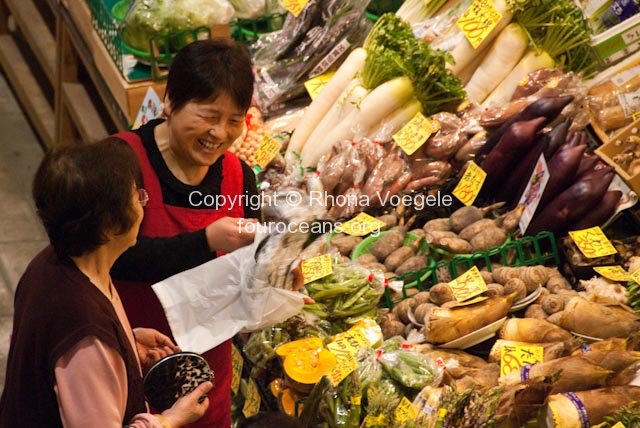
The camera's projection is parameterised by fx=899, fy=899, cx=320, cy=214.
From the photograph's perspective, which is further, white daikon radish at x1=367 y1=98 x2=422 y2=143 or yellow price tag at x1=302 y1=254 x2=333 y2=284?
white daikon radish at x1=367 y1=98 x2=422 y2=143

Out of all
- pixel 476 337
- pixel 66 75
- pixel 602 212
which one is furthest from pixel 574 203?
pixel 66 75

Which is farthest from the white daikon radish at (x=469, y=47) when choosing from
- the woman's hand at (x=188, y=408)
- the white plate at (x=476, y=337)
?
the woman's hand at (x=188, y=408)

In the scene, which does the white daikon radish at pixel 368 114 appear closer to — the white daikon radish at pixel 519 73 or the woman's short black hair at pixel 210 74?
the white daikon radish at pixel 519 73

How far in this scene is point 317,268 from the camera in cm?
304

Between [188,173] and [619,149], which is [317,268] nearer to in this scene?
[188,173]

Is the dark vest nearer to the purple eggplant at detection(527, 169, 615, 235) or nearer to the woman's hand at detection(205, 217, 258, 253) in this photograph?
the woman's hand at detection(205, 217, 258, 253)

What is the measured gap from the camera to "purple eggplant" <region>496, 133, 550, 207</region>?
11.4ft

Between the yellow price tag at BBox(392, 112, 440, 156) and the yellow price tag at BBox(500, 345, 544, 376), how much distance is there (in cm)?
115

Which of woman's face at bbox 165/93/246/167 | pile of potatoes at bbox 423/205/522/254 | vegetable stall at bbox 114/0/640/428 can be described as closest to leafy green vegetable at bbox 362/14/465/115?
vegetable stall at bbox 114/0/640/428

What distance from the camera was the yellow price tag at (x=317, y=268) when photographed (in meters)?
3.00

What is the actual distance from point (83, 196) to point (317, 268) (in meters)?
1.26

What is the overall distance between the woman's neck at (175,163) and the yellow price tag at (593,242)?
56.7 inches

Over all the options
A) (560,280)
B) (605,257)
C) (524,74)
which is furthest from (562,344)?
(524,74)

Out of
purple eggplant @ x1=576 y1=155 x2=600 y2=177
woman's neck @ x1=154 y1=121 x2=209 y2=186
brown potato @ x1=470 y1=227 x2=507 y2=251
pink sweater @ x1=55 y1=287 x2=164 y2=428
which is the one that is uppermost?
woman's neck @ x1=154 y1=121 x2=209 y2=186
